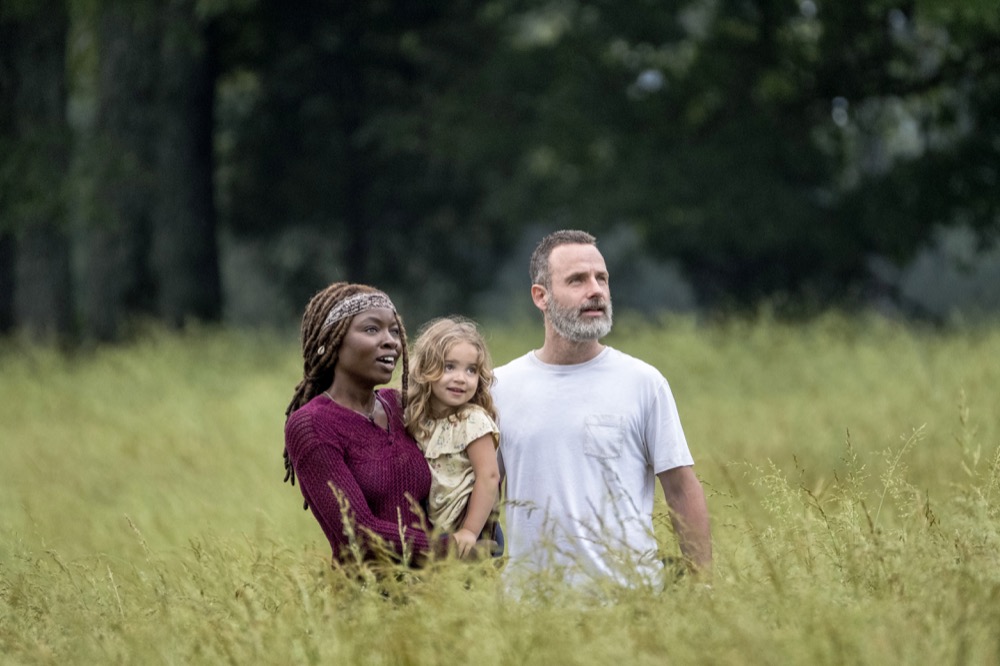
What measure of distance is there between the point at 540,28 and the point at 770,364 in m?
19.1

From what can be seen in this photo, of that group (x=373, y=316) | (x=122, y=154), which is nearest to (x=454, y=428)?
(x=373, y=316)

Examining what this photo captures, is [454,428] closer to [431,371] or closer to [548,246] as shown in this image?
[431,371]

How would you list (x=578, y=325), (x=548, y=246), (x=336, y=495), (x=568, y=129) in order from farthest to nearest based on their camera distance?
1. (x=568, y=129)
2. (x=548, y=246)
3. (x=578, y=325)
4. (x=336, y=495)

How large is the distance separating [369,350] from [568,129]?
18315mm

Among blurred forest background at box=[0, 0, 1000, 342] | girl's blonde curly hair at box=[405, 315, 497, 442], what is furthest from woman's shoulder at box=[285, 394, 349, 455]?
blurred forest background at box=[0, 0, 1000, 342]

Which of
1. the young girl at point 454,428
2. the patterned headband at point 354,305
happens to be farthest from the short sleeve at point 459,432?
the patterned headband at point 354,305

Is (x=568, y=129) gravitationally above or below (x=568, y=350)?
above

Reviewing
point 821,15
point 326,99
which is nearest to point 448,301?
point 326,99

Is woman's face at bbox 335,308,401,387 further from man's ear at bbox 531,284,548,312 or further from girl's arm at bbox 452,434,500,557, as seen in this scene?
man's ear at bbox 531,284,548,312

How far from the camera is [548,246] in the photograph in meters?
4.59

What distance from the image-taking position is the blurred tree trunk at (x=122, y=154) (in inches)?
813

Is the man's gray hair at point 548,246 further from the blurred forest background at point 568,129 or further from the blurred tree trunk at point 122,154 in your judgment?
the blurred tree trunk at point 122,154

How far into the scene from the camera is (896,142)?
2830 cm

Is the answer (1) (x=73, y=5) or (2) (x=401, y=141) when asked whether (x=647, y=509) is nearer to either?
(1) (x=73, y=5)
